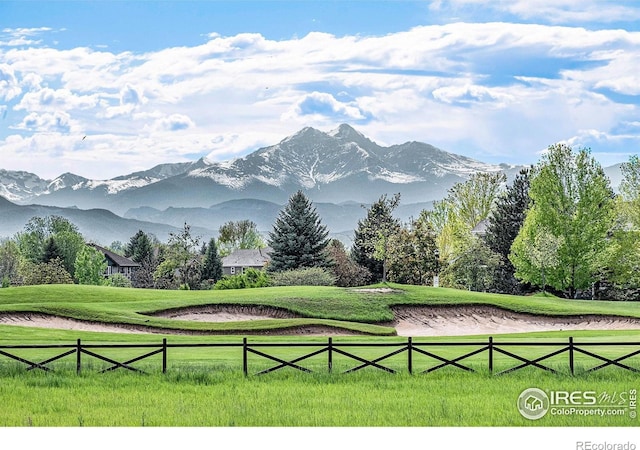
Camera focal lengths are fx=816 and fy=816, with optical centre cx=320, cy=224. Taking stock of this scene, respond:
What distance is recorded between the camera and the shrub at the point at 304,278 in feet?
189

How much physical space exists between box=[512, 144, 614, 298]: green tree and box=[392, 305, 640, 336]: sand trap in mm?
12567

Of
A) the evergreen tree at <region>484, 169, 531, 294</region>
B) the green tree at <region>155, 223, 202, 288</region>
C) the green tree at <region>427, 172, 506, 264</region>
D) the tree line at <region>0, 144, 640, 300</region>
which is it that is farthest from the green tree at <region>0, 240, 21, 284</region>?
the evergreen tree at <region>484, 169, 531, 294</region>

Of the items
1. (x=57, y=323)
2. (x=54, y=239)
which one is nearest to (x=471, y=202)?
(x=54, y=239)

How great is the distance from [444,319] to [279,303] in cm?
738

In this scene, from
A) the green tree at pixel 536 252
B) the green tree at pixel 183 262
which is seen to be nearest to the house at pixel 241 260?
the green tree at pixel 183 262

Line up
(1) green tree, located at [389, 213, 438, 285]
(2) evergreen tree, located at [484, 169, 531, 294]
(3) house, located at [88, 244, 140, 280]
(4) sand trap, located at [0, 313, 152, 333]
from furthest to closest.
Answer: (3) house, located at [88, 244, 140, 280]
(2) evergreen tree, located at [484, 169, 531, 294]
(1) green tree, located at [389, 213, 438, 285]
(4) sand trap, located at [0, 313, 152, 333]

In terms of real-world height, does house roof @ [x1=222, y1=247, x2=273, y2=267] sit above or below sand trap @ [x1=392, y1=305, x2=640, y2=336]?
above

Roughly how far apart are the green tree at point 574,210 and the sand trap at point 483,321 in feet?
41.2

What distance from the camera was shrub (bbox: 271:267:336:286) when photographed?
189 ft

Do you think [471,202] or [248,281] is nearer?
[248,281]

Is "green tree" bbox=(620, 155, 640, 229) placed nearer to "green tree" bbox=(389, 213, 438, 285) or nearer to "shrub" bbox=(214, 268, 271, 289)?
"green tree" bbox=(389, 213, 438, 285)

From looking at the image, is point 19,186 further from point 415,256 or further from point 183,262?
point 415,256

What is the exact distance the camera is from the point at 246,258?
113688 mm

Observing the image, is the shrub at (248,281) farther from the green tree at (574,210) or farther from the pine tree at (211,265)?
the pine tree at (211,265)
